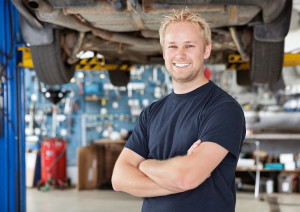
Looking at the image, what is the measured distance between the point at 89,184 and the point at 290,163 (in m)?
3.70

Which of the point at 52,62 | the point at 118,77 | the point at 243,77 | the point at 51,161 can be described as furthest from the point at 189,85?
the point at 51,161

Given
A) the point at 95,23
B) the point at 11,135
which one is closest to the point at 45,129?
the point at 11,135

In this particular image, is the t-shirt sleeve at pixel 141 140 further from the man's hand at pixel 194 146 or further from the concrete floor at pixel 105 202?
the concrete floor at pixel 105 202

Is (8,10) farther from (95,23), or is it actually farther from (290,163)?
(290,163)

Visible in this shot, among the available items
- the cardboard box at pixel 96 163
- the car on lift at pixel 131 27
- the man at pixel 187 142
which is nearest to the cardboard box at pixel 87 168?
the cardboard box at pixel 96 163

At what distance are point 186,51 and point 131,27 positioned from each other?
187cm

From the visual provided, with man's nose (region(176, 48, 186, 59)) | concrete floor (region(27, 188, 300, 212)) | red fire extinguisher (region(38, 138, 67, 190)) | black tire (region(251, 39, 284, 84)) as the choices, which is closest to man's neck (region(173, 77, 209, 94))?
man's nose (region(176, 48, 186, 59))

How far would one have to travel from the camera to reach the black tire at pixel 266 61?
11.7ft

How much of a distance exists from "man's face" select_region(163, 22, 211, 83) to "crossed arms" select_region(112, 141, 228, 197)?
1.02 feet

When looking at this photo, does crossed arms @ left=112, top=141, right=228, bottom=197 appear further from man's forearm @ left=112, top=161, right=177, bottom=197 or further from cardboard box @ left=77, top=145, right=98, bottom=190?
cardboard box @ left=77, top=145, right=98, bottom=190

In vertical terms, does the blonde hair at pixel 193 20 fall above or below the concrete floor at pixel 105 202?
above

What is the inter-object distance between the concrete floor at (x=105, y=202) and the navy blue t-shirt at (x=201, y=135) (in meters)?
4.29

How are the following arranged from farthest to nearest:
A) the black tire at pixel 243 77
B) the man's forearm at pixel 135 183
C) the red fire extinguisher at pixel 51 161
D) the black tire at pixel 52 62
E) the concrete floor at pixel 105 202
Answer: the red fire extinguisher at pixel 51 161, the concrete floor at pixel 105 202, the black tire at pixel 243 77, the black tire at pixel 52 62, the man's forearm at pixel 135 183

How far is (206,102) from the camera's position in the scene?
163 centimetres
